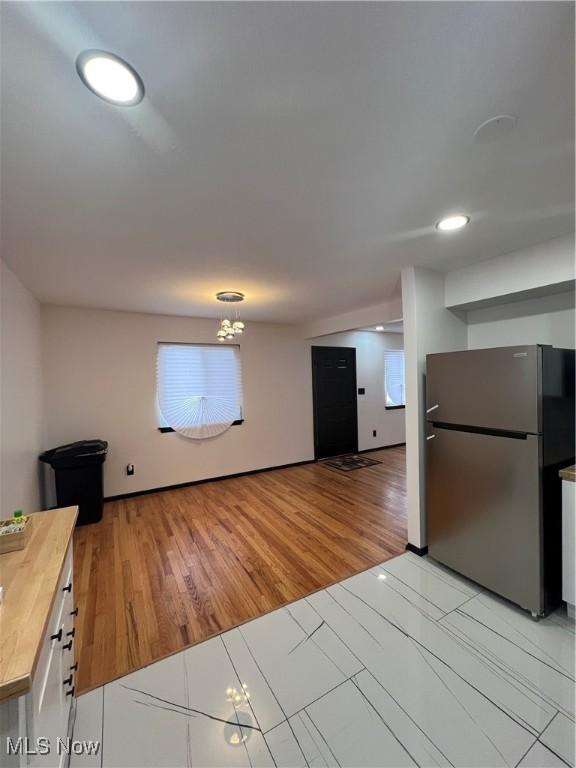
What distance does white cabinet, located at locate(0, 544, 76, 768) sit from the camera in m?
0.66

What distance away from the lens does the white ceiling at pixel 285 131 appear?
76cm

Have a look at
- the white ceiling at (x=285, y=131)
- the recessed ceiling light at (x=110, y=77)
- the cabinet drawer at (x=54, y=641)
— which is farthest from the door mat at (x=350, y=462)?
the recessed ceiling light at (x=110, y=77)

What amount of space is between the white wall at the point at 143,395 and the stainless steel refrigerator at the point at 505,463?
2.99 m

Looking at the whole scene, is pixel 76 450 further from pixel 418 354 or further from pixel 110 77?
pixel 418 354

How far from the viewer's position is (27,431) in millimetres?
2676

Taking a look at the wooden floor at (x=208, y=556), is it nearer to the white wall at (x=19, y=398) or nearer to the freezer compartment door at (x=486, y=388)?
the white wall at (x=19, y=398)

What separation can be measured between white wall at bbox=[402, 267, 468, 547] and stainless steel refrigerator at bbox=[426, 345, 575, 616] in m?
0.17

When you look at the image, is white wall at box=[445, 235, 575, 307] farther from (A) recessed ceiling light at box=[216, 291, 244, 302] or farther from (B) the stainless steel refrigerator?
(A) recessed ceiling light at box=[216, 291, 244, 302]

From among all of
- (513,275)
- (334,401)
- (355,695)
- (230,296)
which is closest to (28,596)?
(355,695)

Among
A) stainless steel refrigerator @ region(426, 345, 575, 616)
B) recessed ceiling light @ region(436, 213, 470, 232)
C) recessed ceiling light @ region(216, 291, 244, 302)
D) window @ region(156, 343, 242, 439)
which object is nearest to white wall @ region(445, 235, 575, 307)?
stainless steel refrigerator @ region(426, 345, 575, 616)

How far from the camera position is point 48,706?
89 centimetres

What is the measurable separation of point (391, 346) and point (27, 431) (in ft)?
18.9

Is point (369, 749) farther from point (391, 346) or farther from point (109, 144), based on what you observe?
point (391, 346)

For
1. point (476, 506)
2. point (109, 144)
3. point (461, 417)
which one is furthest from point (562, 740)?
point (109, 144)
